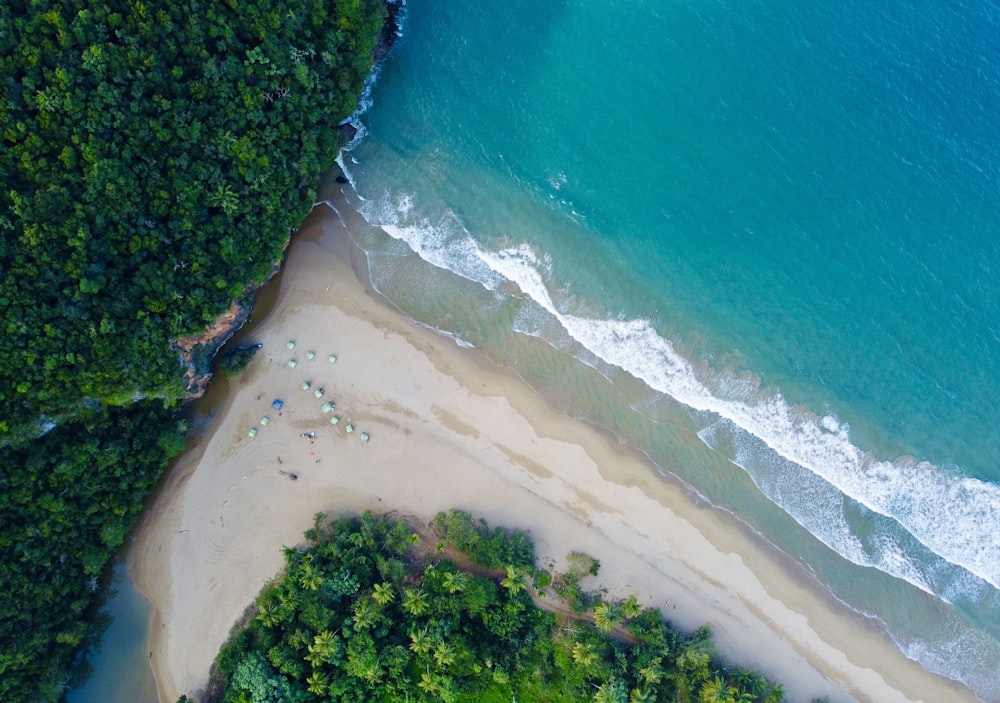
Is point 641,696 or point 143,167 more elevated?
point 143,167

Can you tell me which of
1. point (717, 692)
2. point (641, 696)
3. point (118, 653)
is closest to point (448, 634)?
point (641, 696)

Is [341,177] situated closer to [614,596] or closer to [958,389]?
[614,596]

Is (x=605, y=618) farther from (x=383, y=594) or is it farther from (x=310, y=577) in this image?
(x=310, y=577)

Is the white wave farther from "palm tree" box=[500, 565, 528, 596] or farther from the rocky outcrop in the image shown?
"palm tree" box=[500, 565, 528, 596]

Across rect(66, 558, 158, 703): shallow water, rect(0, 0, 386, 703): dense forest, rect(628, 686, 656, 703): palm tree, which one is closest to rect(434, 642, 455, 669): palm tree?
rect(628, 686, 656, 703): palm tree

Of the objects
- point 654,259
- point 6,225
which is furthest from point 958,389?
point 6,225

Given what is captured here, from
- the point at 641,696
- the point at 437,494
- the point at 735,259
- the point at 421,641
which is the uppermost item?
the point at 735,259

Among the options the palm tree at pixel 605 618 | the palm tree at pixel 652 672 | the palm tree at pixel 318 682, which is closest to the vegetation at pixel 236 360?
the palm tree at pixel 318 682
